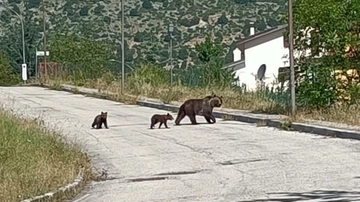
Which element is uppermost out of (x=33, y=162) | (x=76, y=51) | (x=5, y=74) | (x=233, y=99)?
(x=76, y=51)

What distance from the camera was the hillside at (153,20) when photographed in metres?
88.4

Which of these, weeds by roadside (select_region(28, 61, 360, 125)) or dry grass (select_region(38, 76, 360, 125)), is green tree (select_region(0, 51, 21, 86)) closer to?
weeds by roadside (select_region(28, 61, 360, 125))

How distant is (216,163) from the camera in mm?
15391

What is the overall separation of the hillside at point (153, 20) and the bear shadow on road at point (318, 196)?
2839 inches

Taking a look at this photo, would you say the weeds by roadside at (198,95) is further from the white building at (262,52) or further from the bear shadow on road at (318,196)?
the white building at (262,52)

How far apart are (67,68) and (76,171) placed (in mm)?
45109

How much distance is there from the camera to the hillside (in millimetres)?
88375

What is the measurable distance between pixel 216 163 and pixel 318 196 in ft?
14.7

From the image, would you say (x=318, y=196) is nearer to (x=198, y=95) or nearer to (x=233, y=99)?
(x=233, y=99)

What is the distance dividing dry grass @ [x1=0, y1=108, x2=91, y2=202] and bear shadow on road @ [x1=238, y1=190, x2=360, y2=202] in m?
3.20

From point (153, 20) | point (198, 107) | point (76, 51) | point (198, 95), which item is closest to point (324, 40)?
point (198, 107)

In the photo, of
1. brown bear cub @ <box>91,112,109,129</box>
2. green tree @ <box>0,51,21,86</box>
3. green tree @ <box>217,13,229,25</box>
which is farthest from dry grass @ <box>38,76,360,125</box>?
green tree @ <box>217,13,229,25</box>

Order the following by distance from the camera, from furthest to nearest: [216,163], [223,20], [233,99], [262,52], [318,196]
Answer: [223,20] < [262,52] < [233,99] < [216,163] < [318,196]

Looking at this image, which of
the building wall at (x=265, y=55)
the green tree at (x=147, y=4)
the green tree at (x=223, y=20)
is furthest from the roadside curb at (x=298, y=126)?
the green tree at (x=147, y=4)
